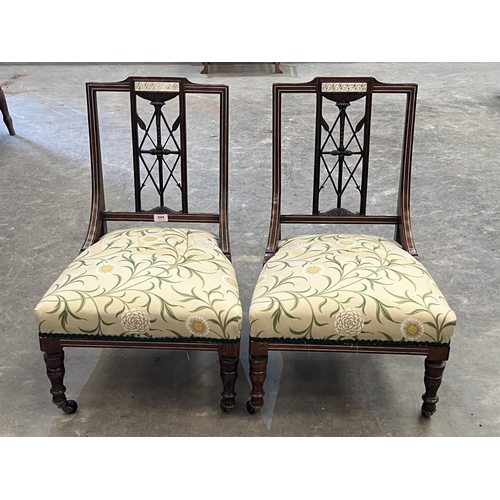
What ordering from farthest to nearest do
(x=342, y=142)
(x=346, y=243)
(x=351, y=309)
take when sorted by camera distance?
(x=342, y=142), (x=346, y=243), (x=351, y=309)

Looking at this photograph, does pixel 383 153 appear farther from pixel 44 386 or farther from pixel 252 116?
pixel 44 386

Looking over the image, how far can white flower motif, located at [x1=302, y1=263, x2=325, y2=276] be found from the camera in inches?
78.8

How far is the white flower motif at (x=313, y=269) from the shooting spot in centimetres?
200

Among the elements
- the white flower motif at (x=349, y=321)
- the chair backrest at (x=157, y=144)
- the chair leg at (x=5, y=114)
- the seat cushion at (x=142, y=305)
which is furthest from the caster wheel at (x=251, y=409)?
the chair leg at (x=5, y=114)

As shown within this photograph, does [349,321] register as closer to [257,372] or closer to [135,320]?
[257,372]

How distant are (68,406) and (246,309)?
2.59 feet

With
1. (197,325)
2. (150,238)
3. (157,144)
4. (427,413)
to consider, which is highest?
(157,144)

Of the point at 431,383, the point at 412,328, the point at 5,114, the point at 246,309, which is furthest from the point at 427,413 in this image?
the point at 5,114

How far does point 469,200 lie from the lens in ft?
11.7

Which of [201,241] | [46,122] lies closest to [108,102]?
[46,122]

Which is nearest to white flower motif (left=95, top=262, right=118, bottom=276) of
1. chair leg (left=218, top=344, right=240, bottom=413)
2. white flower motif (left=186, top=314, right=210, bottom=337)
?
white flower motif (left=186, top=314, right=210, bottom=337)

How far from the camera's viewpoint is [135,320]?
6.18 ft

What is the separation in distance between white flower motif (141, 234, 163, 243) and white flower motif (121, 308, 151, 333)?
1.20 ft

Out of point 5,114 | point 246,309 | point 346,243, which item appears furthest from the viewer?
point 5,114
